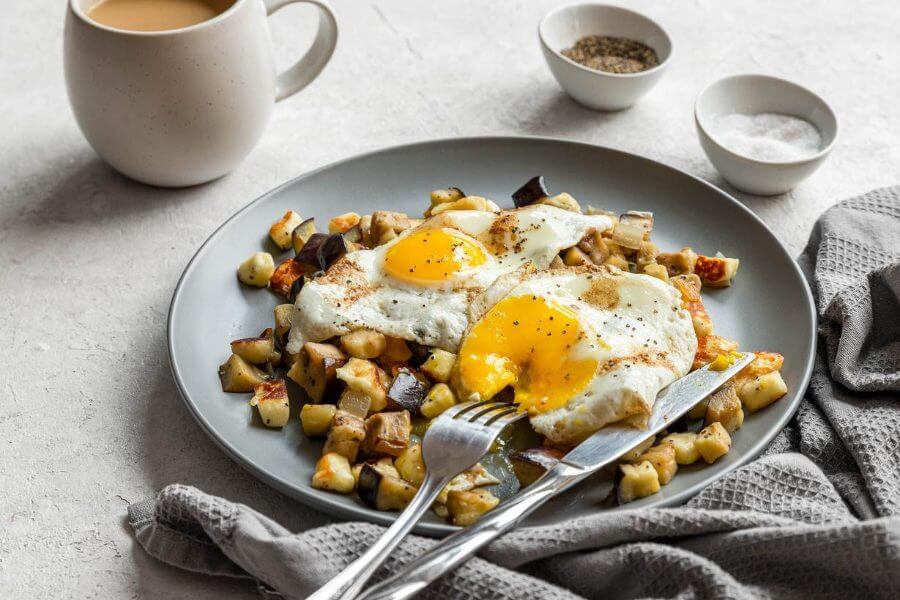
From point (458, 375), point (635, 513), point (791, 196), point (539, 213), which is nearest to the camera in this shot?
point (635, 513)

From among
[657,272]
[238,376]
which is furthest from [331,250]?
[657,272]

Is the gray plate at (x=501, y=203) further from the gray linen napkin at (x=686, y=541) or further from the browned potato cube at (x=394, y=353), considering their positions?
the browned potato cube at (x=394, y=353)

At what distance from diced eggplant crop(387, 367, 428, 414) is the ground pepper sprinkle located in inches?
85.1

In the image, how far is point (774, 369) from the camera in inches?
118

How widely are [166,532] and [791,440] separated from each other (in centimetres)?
180

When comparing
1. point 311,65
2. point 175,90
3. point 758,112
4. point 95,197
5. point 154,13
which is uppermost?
point 154,13

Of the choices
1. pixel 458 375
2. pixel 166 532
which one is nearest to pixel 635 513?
pixel 458 375

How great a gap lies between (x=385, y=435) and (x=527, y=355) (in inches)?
20.4

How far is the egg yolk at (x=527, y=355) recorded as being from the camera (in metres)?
2.89

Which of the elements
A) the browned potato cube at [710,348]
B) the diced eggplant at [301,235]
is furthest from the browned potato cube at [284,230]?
the browned potato cube at [710,348]

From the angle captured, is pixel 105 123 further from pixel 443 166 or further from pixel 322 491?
pixel 322 491

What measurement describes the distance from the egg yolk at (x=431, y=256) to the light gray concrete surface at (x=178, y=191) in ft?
2.66

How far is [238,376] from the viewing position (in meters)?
2.97

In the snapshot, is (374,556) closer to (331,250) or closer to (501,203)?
(331,250)
